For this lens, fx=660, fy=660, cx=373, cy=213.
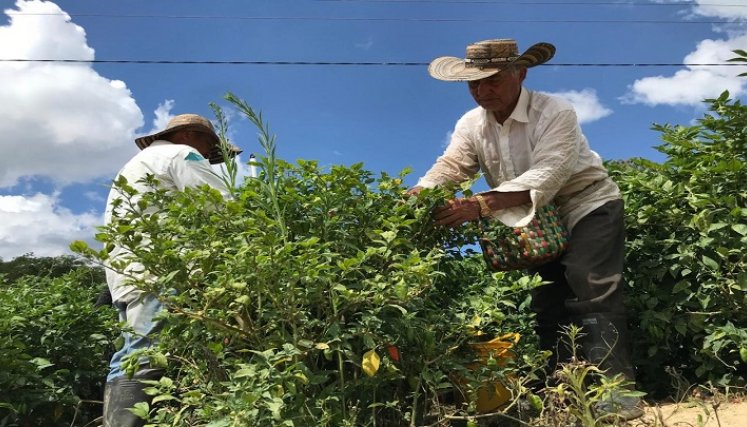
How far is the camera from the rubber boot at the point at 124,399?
109 inches

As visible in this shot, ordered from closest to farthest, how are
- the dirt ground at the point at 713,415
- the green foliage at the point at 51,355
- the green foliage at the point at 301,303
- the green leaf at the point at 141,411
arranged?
the green foliage at the point at 301,303 < the green leaf at the point at 141,411 < the dirt ground at the point at 713,415 < the green foliage at the point at 51,355

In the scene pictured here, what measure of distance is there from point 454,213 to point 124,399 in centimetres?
160

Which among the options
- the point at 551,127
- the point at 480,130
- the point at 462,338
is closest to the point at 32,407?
the point at 462,338

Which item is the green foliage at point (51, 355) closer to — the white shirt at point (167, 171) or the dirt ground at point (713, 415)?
the white shirt at point (167, 171)

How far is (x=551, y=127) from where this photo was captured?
3.03 meters

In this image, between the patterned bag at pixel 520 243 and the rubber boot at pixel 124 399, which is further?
the patterned bag at pixel 520 243

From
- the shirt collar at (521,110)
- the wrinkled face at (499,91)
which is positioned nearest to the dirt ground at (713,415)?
the shirt collar at (521,110)

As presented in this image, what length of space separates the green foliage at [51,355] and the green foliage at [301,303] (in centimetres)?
158

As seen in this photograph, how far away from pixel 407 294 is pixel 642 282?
2.06m

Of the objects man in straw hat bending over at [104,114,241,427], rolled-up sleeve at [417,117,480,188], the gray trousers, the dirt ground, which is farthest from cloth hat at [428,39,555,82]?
the dirt ground

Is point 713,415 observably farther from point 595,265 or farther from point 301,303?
point 301,303

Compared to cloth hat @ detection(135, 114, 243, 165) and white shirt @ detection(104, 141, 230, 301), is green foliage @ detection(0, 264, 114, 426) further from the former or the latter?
cloth hat @ detection(135, 114, 243, 165)

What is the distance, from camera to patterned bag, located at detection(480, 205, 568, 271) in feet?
9.48

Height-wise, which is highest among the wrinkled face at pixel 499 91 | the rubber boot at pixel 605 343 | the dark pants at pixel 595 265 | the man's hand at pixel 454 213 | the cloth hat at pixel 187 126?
the cloth hat at pixel 187 126
